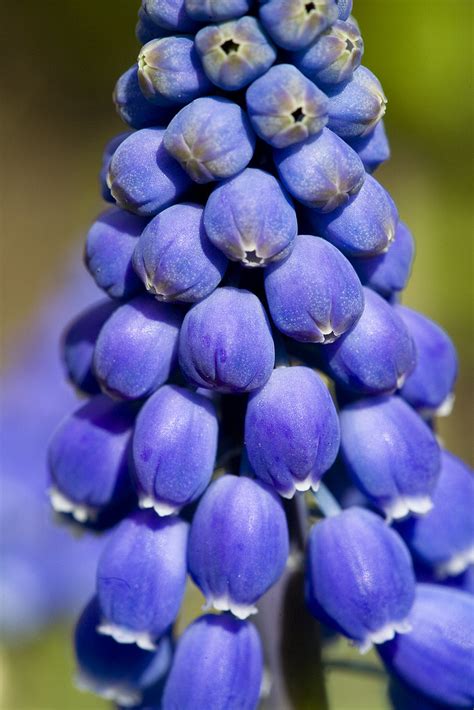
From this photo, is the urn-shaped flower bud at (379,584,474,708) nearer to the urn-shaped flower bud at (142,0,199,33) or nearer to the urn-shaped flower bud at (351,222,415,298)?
the urn-shaped flower bud at (351,222,415,298)

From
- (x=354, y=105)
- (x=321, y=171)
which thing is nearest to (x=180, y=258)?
(x=321, y=171)

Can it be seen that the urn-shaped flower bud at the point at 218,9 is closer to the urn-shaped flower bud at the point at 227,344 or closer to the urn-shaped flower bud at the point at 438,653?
the urn-shaped flower bud at the point at 227,344

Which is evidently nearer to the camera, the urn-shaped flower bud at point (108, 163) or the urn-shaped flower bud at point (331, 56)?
the urn-shaped flower bud at point (331, 56)

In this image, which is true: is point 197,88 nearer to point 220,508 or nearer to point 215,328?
point 215,328

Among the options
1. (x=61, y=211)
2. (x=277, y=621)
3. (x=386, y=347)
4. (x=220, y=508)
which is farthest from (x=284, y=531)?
(x=61, y=211)

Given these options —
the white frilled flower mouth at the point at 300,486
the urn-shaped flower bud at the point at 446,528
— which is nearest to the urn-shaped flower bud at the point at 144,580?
the white frilled flower mouth at the point at 300,486

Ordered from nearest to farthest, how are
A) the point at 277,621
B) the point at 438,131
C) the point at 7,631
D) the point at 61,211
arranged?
the point at 277,621
the point at 7,631
the point at 438,131
the point at 61,211
